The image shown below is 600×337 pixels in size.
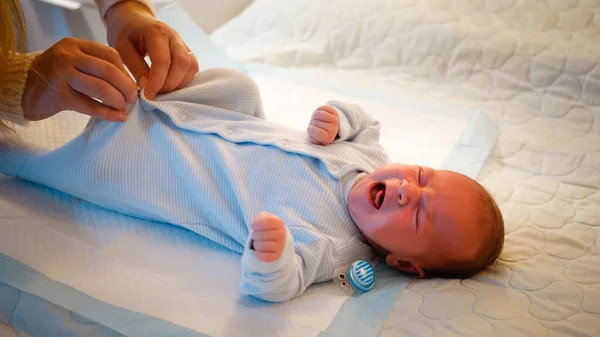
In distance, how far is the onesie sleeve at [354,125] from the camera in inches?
47.1

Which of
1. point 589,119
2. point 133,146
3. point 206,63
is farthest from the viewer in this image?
point 206,63

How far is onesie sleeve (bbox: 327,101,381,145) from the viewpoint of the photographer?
1.20 m

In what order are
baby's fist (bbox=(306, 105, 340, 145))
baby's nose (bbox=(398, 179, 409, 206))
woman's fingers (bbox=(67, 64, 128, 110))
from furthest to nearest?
1. baby's fist (bbox=(306, 105, 340, 145))
2. baby's nose (bbox=(398, 179, 409, 206))
3. woman's fingers (bbox=(67, 64, 128, 110))

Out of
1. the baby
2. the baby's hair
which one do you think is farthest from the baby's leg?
the baby's hair

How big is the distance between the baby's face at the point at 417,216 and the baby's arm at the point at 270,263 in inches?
7.8

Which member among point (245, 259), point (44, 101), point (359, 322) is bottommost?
point (359, 322)

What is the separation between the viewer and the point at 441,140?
1.42 meters

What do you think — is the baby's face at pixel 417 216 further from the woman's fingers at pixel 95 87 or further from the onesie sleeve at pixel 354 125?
the woman's fingers at pixel 95 87

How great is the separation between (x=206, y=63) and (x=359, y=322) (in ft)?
3.54

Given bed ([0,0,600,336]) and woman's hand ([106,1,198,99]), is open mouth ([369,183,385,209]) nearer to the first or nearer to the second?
bed ([0,0,600,336])

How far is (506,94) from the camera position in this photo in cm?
153

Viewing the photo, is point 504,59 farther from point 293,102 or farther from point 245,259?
point 245,259

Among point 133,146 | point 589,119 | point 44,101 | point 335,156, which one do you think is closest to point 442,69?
point 589,119

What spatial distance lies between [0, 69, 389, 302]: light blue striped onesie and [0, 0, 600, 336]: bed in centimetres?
5
